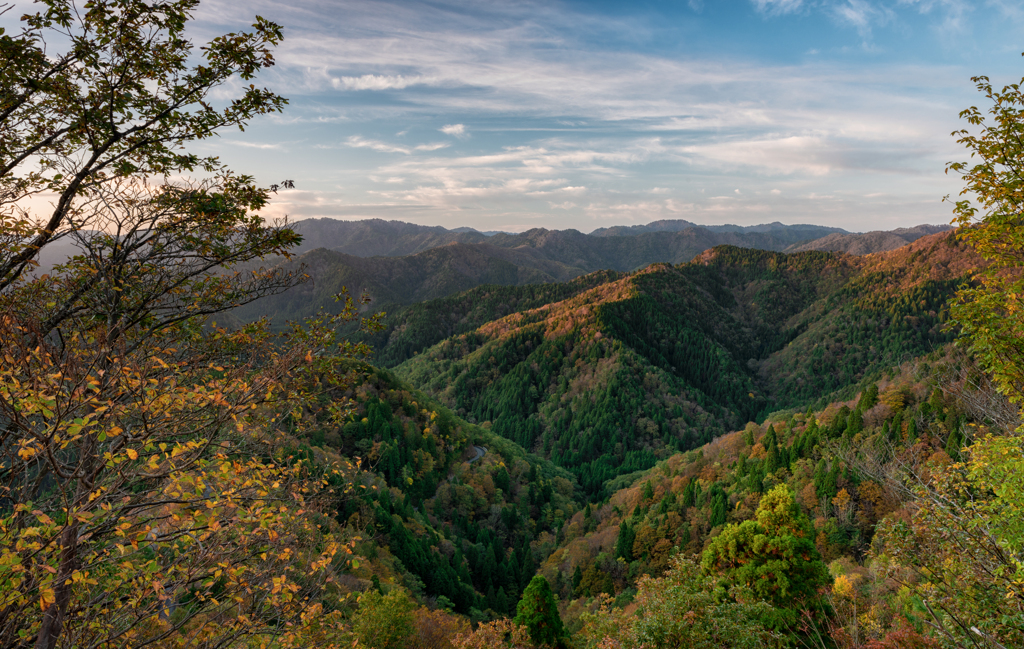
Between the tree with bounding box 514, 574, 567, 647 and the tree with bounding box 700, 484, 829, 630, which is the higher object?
the tree with bounding box 700, 484, 829, 630

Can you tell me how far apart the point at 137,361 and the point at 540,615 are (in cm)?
3997

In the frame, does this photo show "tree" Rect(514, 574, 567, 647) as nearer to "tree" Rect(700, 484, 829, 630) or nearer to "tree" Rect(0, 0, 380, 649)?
"tree" Rect(700, 484, 829, 630)

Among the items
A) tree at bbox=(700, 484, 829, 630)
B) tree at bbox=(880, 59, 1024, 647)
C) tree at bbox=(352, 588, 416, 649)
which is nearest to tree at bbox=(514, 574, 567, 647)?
tree at bbox=(352, 588, 416, 649)

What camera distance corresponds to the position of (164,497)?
10.2 m

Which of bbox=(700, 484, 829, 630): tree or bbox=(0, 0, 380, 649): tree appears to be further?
bbox=(700, 484, 829, 630): tree

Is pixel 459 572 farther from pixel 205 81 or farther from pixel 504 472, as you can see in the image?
pixel 205 81

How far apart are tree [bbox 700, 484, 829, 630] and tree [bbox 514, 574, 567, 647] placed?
14.1 metres

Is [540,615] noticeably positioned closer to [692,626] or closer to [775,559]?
[775,559]

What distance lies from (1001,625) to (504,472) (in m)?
→ 101

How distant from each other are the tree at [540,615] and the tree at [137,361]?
33.1 m

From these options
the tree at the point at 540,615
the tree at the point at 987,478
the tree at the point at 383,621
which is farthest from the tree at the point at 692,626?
the tree at the point at 540,615

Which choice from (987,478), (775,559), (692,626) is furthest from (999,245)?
(775,559)

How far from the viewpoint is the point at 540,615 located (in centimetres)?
4019

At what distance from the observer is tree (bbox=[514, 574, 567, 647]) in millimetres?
39875
